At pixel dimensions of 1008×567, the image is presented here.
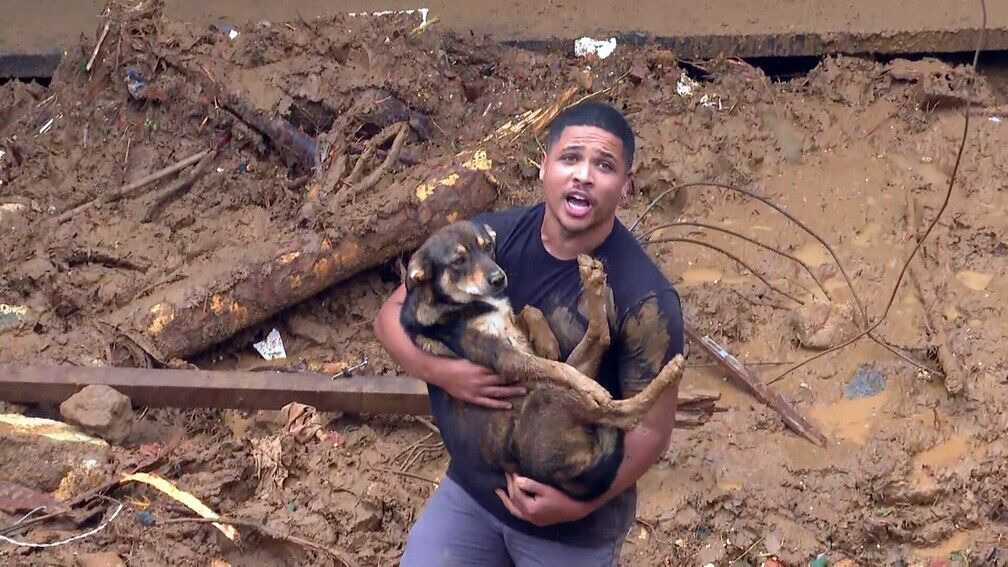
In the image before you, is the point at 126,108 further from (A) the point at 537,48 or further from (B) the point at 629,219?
(B) the point at 629,219

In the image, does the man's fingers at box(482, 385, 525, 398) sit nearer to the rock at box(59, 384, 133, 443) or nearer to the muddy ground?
the muddy ground

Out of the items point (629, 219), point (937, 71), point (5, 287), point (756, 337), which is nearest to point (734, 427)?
point (756, 337)

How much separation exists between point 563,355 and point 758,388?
2227 millimetres

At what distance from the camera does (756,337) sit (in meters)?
5.21

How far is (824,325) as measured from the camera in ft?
16.6

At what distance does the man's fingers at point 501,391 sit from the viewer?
9.43 ft

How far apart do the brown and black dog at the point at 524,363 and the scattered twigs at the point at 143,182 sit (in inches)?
139

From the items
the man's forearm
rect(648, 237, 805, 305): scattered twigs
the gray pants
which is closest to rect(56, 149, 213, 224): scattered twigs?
rect(648, 237, 805, 305): scattered twigs

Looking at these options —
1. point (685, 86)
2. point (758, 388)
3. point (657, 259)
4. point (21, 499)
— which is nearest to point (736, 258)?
point (657, 259)

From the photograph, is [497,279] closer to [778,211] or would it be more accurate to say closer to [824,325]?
[824,325]

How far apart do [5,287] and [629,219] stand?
329 cm

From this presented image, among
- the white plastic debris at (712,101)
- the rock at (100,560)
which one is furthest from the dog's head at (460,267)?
the white plastic debris at (712,101)

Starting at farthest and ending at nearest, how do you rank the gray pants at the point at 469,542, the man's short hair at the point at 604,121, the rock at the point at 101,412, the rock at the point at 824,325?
the rock at the point at 824,325
the rock at the point at 101,412
the gray pants at the point at 469,542
the man's short hair at the point at 604,121

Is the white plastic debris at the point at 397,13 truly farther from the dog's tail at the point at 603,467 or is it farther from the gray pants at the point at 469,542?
the dog's tail at the point at 603,467
